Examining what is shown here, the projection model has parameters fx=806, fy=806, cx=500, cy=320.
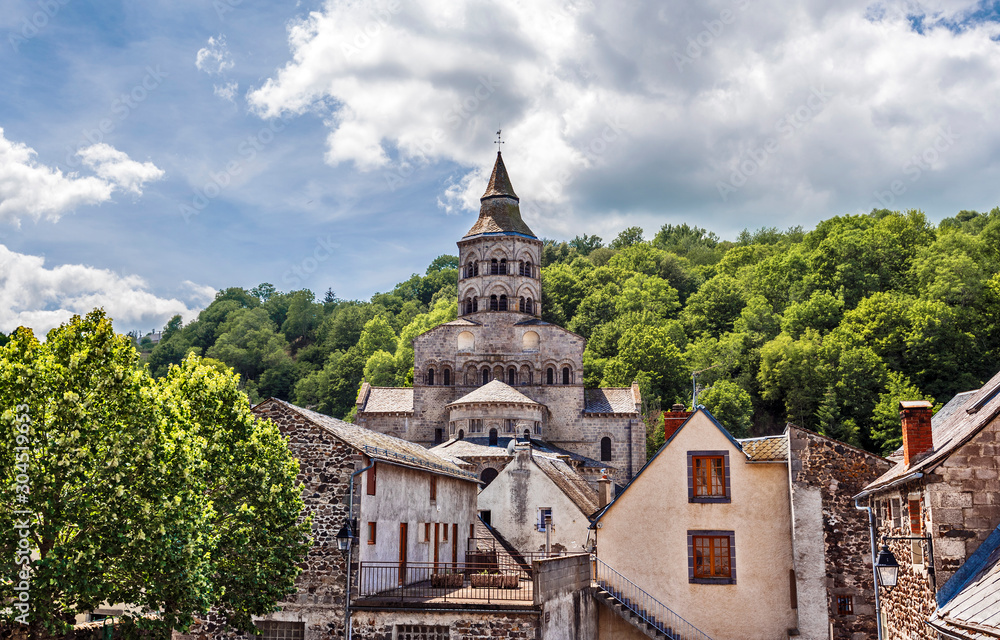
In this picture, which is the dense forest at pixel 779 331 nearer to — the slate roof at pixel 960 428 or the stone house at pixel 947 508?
the slate roof at pixel 960 428

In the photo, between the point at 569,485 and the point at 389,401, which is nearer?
the point at 569,485

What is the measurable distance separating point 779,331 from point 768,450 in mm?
61025

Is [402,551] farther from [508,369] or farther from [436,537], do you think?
[508,369]

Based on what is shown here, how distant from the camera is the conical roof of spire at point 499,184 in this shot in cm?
6725

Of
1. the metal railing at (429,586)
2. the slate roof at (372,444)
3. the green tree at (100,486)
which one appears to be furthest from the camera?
the slate roof at (372,444)

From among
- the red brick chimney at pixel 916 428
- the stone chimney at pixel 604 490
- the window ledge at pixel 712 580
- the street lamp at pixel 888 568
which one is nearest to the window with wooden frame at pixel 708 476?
the window ledge at pixel 712 580

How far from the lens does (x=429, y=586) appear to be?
25.3 m

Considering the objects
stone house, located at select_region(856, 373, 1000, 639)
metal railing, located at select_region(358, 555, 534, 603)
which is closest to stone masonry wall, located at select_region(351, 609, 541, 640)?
metal railing, located at select_region(358, 555, 534, 603)

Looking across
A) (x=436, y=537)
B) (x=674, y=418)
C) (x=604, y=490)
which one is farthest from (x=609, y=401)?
(x=436, y=537)

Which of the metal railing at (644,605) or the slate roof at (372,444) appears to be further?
the metal railing at (644,605)

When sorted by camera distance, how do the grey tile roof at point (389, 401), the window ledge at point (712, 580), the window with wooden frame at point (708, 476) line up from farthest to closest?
1. the grey tile roof at point (389, 401)
2. the window with wooden frame at point (708, 476)
3. the window ledge at point (712, 580)

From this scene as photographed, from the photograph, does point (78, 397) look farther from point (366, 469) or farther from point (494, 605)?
point (494, 605)

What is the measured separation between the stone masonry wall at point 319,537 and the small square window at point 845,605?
14.0 m

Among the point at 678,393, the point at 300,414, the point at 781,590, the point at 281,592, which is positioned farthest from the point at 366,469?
the point at 678,393
